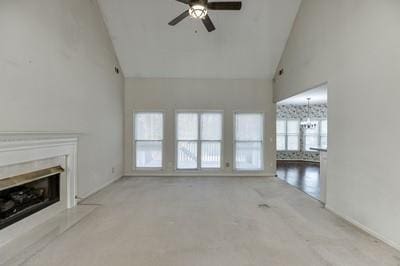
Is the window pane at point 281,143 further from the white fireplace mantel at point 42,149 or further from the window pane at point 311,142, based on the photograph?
the white fireplace mantel at point 42,149

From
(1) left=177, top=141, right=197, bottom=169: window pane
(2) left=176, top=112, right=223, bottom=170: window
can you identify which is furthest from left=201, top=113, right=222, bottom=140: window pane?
(1) left=177, top=141, right=197, bottom=169: window pane

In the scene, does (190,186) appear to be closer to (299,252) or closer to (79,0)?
(299,252)

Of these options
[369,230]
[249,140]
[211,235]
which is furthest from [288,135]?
[211,235]

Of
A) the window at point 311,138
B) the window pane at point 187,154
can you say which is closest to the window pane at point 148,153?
the window pane at point 187,154

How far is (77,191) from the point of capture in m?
4.30

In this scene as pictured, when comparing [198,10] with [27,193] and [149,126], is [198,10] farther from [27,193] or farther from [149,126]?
[149,126]

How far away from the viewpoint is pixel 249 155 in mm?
7078

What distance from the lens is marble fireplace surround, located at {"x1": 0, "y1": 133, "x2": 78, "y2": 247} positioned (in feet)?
9.00

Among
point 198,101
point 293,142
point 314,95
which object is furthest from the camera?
point 293,142

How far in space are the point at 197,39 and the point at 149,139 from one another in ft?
10.3

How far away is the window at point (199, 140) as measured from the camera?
700 cm

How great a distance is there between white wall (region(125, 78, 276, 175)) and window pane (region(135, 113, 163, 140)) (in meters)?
0.18

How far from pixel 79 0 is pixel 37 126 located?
259 cm

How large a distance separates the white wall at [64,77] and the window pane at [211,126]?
2513mm
